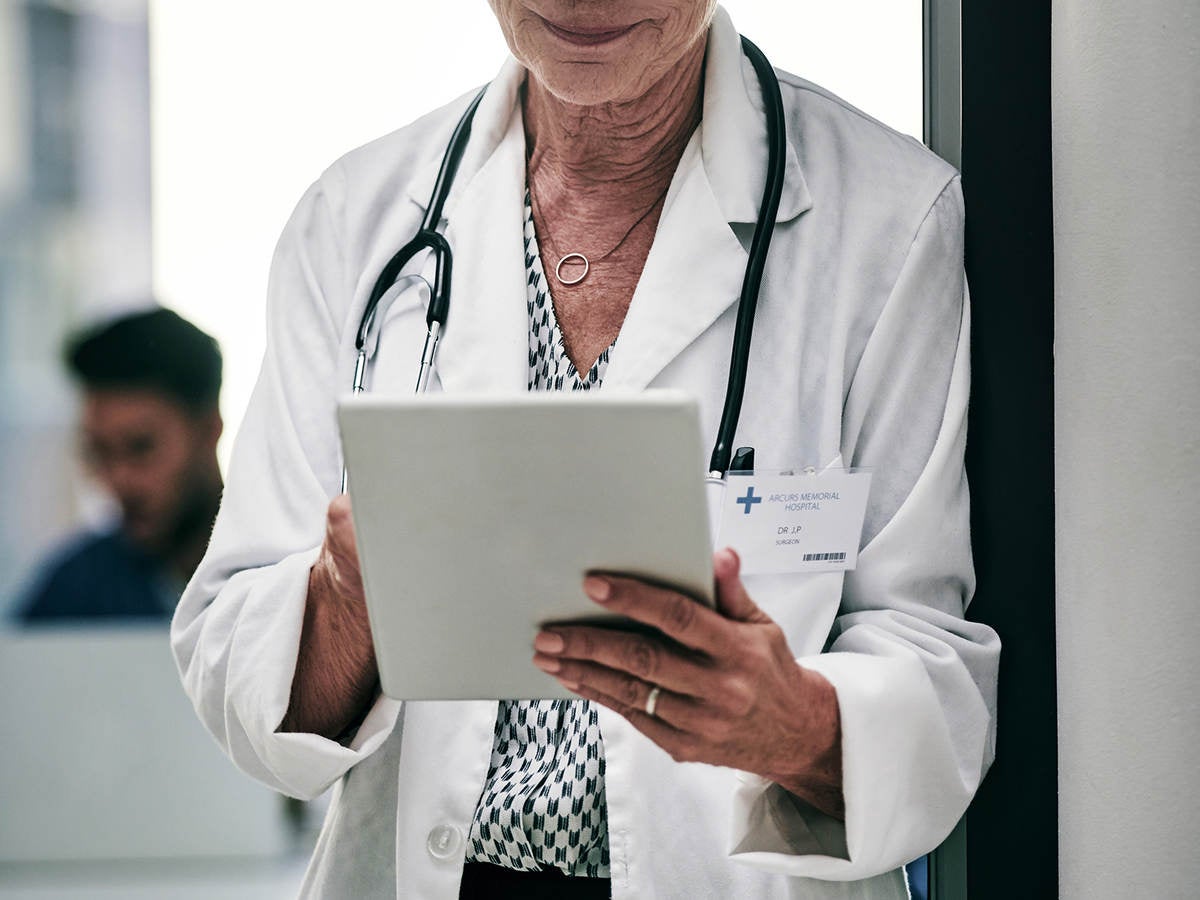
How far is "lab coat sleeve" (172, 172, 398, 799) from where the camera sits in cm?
106

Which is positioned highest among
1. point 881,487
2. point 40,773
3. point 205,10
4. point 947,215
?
point 205,10

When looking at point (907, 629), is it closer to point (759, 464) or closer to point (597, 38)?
point (759, 464)

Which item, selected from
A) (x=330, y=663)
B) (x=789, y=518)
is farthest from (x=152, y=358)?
(x=789, y=518)

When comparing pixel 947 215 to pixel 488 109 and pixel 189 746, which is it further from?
pixel 189 746

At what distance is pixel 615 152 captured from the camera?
4.06 feet

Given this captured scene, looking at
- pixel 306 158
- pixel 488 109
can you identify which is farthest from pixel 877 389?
pixel 306 158

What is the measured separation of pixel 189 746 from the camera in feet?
7.20

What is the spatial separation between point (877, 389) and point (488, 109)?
1.69 feet

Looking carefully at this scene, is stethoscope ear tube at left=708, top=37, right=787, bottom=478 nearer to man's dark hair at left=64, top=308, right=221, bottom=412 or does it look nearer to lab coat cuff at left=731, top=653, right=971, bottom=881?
lab coat cuff at left=731, top=653, right=971, bottom=881

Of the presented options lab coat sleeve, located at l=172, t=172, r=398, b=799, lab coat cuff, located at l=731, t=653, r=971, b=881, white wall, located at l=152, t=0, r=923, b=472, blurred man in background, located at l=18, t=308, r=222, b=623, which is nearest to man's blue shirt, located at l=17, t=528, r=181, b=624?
blurred man in background, located at l=18, t=308, r=222, b=623

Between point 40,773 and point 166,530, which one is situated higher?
point 166,530

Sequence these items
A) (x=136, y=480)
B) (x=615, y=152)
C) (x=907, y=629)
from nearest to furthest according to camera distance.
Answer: (x=907, y=629)
(x=615, y=152)
(x=136, y=480)

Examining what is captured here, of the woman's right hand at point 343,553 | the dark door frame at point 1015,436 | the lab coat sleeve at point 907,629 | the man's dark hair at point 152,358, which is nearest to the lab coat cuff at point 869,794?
the lab coat sleeve at point 907,629

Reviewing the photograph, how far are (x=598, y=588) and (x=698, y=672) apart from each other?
4.3 inches
